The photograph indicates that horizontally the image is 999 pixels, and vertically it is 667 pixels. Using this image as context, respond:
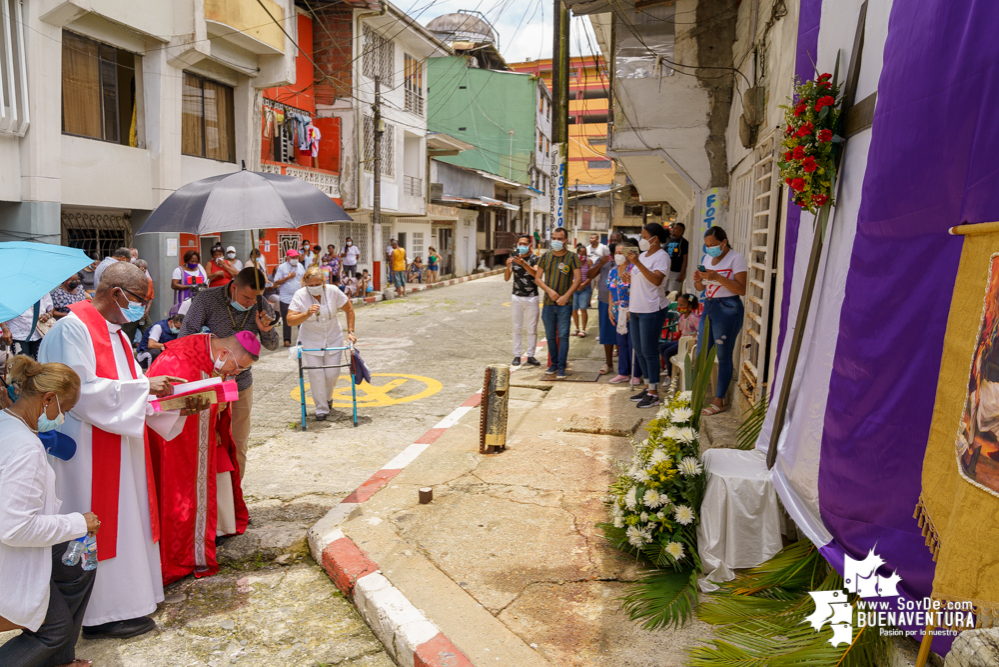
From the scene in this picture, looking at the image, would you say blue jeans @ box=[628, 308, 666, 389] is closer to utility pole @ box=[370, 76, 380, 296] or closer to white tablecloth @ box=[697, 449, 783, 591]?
white tablecloth @ box=[697, 449, 783, 591]

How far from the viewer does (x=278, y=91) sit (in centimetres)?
1889

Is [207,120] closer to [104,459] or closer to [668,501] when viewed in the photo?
[104,459]

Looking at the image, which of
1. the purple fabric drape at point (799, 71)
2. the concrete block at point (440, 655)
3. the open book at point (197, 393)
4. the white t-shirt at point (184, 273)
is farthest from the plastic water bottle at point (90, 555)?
the white t-shirt at point (184, 273)

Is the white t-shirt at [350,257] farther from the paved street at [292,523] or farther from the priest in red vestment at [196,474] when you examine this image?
the priest in red vestment at [196,474]

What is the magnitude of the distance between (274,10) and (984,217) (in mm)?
17043

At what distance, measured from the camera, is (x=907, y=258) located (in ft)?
8.05

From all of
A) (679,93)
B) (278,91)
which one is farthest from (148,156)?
(679,93)

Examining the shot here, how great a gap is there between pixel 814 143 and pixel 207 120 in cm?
1515

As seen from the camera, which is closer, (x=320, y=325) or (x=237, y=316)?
(x=237, y=316)

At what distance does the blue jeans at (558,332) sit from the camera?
9.23 m

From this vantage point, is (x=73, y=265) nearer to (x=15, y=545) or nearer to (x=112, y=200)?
(x=15, y=545)

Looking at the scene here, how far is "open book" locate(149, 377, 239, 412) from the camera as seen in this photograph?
3.89 m

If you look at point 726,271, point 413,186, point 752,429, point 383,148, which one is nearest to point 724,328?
point 726,271

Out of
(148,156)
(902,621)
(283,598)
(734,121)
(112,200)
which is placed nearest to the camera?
(902,621)
